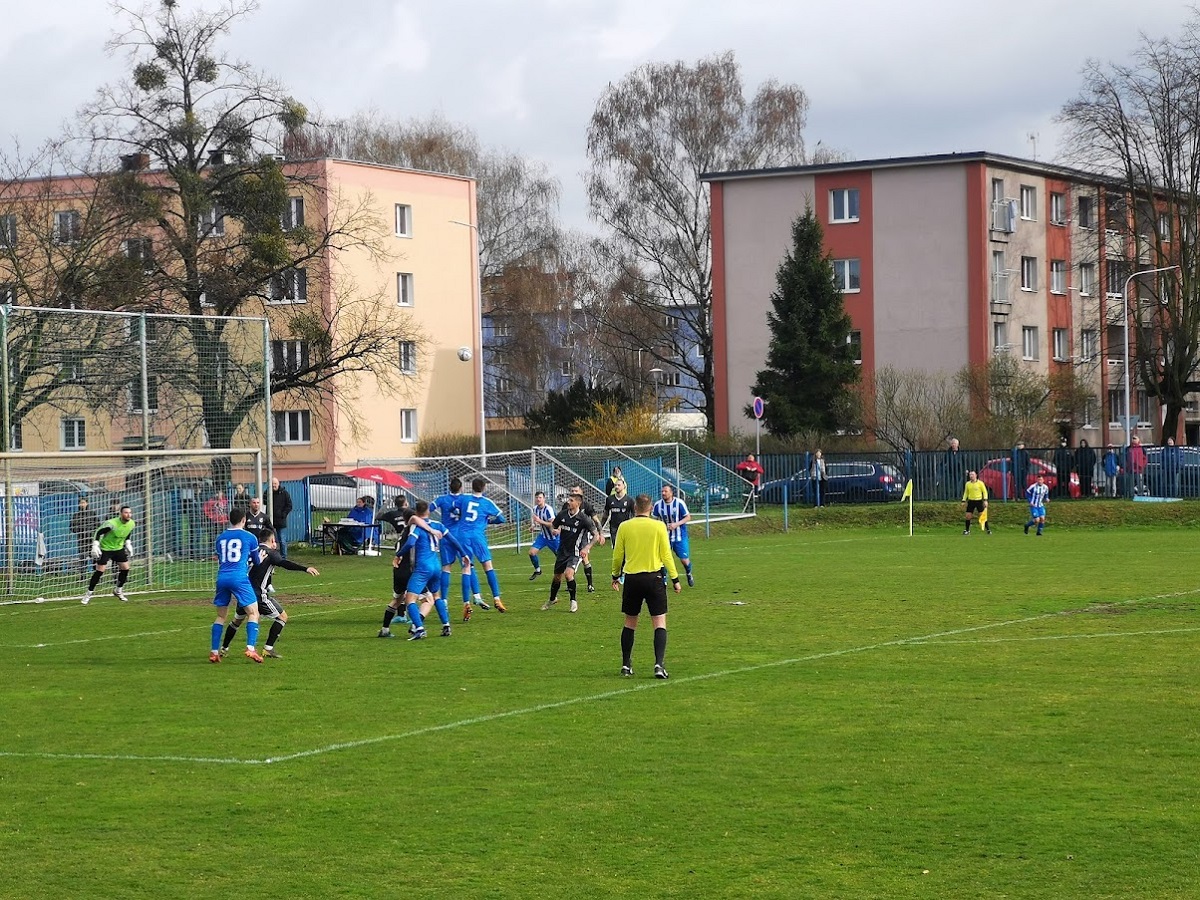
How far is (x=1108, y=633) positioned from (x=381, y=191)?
160 ft

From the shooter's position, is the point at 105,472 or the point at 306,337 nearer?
the point at 105,472

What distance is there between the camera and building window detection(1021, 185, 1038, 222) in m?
70.0

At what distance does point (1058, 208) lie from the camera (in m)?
73.1

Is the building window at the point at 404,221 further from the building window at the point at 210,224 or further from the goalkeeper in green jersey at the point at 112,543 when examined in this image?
the goalkeeper in green jersey at the point at 112,543

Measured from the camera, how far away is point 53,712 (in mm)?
15086

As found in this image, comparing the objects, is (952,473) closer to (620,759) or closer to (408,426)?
(408,426)

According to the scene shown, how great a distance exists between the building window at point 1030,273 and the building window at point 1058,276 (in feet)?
5.41

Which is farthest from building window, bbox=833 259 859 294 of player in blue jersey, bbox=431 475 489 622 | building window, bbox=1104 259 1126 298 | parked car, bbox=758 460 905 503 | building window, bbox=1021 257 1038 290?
player in blue jersey, bbox=431 475 489 622

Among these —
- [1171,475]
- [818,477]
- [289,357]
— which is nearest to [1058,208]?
[1171,475]

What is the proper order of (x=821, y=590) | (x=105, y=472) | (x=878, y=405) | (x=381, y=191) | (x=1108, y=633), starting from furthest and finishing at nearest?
(x=381, y=191)
(x=878, y=405)
(x=105, y=472)
(x=821, y=590)
(x=1108, y=633)

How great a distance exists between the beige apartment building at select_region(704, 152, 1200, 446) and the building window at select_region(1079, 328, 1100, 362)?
9 centimetres

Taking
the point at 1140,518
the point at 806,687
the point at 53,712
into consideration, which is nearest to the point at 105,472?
the point at 53,712

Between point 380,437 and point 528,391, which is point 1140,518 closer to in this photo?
point 380,437

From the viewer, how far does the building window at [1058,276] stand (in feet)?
238
